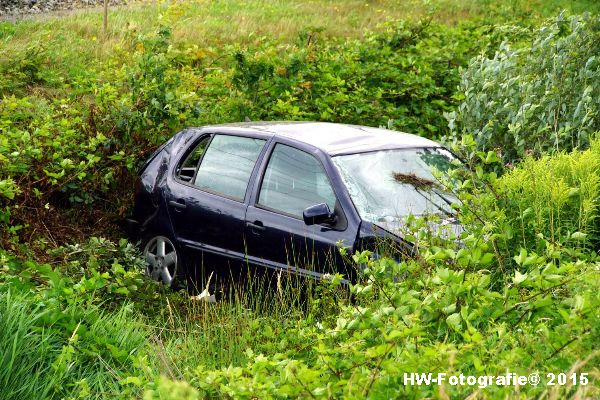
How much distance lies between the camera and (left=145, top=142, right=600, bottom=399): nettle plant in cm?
397

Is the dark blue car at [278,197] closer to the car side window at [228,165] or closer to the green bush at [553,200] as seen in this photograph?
the car side window at [228,165]

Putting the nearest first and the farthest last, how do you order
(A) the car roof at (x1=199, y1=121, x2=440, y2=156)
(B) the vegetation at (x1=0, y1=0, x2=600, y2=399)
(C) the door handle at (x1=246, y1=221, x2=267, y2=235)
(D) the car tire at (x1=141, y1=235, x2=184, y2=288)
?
(B) the vegetation at (x1=0, y1=0, x2=600, y2=399)
(C) the door handle at (x1=246, y1=221, x2=267, y2=235)
(A) the car roof at (x1=199, y1=121, x2=440, y2=156)
(D) the car tire at (x1=141, y1=235, x2=184, y2=288)

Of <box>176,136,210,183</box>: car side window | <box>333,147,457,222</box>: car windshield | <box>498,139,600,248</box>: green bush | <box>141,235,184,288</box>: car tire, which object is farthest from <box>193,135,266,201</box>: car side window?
<box>498,139,600,248</box>: green bush

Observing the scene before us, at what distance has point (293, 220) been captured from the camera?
7215 mm

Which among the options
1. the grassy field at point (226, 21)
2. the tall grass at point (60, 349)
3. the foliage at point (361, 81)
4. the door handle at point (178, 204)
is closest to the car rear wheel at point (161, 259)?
the door handle at point (178, 204)

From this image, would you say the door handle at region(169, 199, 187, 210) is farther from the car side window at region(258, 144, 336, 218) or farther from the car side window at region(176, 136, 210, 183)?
the car side window at region(258, 144, 336, 218)

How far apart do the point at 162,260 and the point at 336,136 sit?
186 centimetres

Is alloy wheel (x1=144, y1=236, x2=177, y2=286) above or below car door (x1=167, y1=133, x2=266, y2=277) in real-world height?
below

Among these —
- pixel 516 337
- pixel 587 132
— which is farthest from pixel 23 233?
pixel 516 337

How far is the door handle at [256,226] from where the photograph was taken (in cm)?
741

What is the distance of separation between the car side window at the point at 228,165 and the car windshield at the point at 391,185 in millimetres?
845

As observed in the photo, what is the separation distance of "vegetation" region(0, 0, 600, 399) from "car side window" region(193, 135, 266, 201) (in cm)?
91

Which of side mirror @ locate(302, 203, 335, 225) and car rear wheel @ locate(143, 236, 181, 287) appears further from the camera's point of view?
car rear wheel @ locate(143, 236, 181, 287)

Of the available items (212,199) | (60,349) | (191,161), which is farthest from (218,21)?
(60,349)
